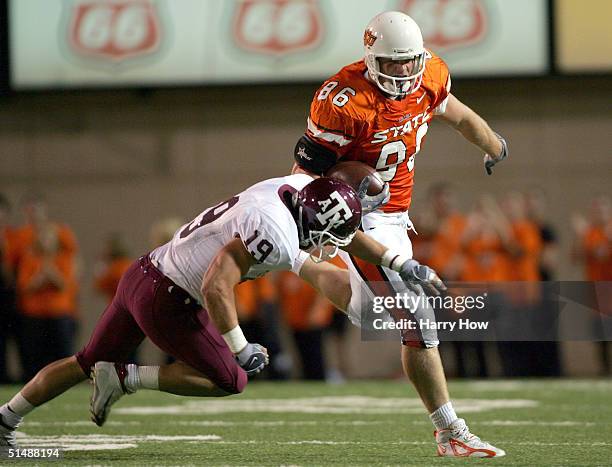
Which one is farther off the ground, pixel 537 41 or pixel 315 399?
pixel 537 41

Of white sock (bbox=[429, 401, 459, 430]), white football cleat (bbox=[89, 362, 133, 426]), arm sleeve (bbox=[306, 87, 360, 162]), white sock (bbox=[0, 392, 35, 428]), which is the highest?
arm sleeve (bbox=[306, 87, 360, 162])

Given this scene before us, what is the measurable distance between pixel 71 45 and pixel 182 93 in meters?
1.07

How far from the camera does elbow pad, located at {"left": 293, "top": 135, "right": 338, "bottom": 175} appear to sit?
15.2 ft

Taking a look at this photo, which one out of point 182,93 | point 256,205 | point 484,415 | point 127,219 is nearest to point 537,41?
point 182,93

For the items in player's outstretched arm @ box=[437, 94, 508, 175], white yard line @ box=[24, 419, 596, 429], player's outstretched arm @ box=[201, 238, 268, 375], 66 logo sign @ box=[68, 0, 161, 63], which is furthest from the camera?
66 logo sign @ box=[68, 0, 161, 63]

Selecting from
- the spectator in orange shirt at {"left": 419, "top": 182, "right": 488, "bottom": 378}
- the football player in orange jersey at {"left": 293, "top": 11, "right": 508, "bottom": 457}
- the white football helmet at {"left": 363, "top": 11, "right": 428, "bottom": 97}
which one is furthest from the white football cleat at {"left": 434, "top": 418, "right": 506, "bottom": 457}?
the spectator in orange shirt at {"left": 419, "top": 182, "right": 488, "bottom": 378}

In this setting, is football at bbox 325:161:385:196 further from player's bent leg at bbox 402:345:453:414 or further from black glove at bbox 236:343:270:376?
black glove at bbox 236:343:270:376

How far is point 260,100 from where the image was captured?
10500mm

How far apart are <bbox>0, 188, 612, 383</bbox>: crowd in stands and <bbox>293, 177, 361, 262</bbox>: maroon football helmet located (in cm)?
462

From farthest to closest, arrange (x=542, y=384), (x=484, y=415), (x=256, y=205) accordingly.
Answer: (x=542, y=384)
(x=484, y=415)
(x=256, y=205)

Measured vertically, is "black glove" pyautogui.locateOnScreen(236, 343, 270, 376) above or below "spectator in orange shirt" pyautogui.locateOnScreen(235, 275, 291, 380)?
above

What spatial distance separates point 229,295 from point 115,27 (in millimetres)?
6548

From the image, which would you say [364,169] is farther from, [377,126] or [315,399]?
[315,399]

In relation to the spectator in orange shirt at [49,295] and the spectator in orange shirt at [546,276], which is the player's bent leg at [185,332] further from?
the spectator in orange shirt at [546,276]
